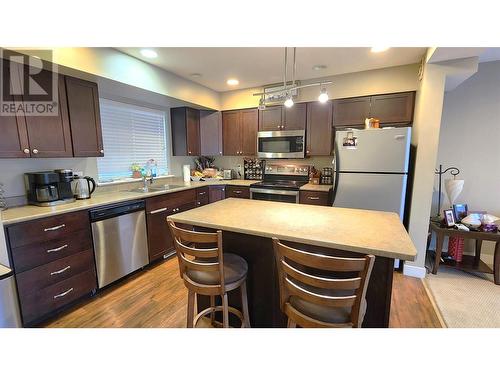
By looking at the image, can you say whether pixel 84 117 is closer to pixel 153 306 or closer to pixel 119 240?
pixel 119 240

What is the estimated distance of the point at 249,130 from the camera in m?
3.84

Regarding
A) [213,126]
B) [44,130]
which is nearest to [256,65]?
[213,126]

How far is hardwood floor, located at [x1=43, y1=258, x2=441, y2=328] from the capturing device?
1.82m

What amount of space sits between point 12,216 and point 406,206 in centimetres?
379

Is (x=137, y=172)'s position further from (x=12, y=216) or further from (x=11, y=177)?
(x=12, y=216)

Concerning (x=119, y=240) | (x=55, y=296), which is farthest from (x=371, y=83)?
(x=55, y=296)

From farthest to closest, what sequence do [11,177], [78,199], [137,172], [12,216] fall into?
[137,172]
[78,199]
[11,177]
[12,216]

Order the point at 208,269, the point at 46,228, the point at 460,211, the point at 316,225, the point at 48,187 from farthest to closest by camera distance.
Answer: the point at 460,211
the point at 48,187
the point at 46,228
the point at 316,225
the point at 208,269

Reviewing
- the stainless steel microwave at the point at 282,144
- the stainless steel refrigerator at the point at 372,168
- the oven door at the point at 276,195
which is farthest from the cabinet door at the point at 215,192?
the stainless steel refrigerator at the point at 372,168

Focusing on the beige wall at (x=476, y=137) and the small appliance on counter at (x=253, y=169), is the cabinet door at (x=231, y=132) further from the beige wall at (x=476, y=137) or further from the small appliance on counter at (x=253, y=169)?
the beige wall at (x=476, y=137)

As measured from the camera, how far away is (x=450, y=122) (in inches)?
112

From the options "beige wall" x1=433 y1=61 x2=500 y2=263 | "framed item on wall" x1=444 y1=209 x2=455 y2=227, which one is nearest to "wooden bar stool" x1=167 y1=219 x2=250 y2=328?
"framed item on wall" x1=444 y1=209 x2=455 y2=227

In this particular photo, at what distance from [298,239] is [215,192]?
8.57 ft

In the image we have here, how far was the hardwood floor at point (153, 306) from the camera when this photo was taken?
1.82 m
